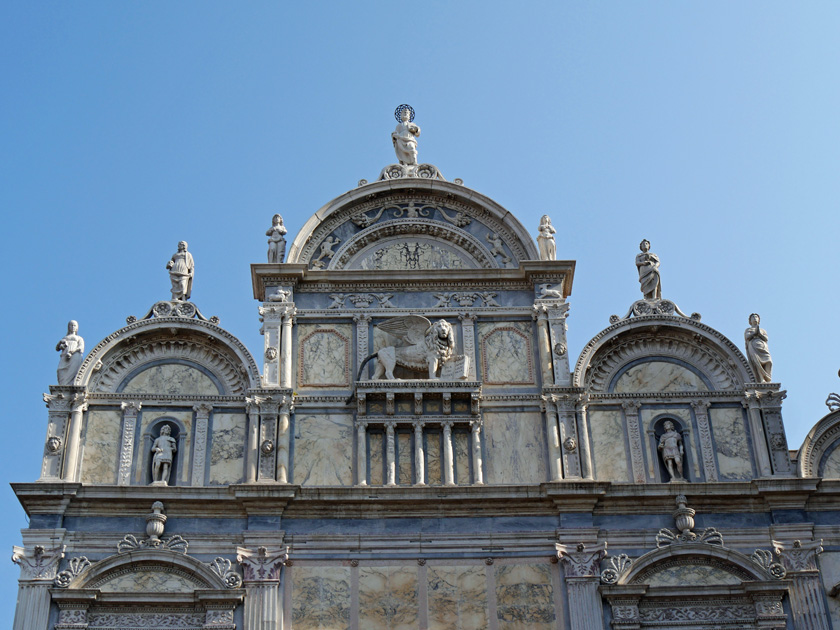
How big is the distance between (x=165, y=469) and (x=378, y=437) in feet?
10.9

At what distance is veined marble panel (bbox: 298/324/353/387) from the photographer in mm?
21281

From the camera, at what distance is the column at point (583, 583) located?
1909 centimetres

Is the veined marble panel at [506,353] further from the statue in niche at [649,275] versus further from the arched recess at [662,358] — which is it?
the statue in niche at [649,275]

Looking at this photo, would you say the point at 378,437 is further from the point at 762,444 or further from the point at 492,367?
the point at 762,444

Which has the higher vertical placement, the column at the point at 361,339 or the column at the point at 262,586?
the column at the point at 361,339

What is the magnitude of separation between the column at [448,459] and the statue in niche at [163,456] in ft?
13.7

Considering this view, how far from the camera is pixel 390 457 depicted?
20.4 meters

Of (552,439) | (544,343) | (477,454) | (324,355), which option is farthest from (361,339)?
(552,439)

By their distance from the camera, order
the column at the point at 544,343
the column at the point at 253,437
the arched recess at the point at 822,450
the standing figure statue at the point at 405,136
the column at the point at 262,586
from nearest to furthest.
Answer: the column at the point at 262,586
the column at the point at 253,437
the arched recess at the point at 822,450
the column at the point at 544,343
the standing figure statue at the point at 405,136

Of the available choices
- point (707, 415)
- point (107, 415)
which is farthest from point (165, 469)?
point (707, 415)

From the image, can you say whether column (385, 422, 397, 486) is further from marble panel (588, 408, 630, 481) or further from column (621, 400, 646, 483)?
column (621, 400, 646, 483)

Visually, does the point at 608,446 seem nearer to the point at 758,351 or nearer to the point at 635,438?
the point at 635,438

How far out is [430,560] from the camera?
1964 centimetres

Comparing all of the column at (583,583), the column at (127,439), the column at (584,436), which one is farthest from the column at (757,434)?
the column at (127,439)
